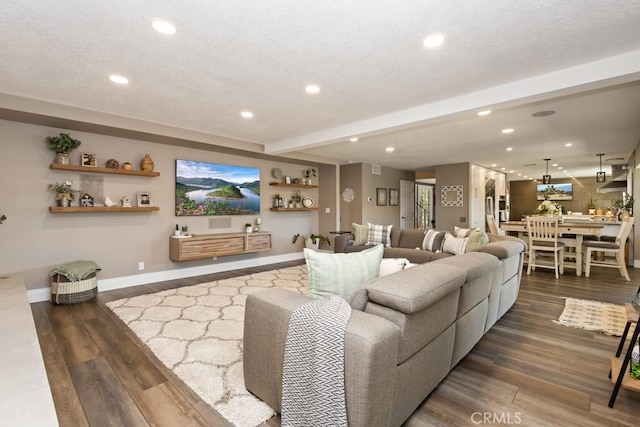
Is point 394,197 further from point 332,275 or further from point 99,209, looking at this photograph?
point 332,275

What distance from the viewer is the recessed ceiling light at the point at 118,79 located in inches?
113

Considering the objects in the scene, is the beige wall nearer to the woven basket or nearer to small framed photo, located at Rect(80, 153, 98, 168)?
small framed photo, located at Rect(80, 153, 98, 168)

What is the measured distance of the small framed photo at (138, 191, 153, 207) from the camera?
15.8 ft

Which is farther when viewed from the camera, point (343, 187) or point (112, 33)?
point (343, 187)

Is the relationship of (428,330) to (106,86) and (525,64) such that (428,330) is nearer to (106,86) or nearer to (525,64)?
(525,64)

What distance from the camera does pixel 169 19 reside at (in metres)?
1.99

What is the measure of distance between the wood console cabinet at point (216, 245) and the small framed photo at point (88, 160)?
1575 millimetres

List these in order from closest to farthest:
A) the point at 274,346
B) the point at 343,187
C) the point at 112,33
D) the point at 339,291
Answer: the point at 274,346 < the point at 339,291 < the point at 112,33 < the point at 343,187

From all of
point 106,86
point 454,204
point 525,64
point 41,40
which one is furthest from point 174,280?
point 454,204

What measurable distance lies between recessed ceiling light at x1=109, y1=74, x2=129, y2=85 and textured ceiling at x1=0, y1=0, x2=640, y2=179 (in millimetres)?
70

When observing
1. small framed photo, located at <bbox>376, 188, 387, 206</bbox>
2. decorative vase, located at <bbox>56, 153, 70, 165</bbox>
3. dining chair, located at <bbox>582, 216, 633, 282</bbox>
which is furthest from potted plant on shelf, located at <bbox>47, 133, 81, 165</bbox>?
dining chair, located at <bbox>582, 216, 633, 282</bbox>

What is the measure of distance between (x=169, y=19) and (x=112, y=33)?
525mm

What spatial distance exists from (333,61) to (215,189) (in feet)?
12.8

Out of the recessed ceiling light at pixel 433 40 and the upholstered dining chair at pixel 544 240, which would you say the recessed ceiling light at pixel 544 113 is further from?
the recessed ceiling light at pixel 433 40
